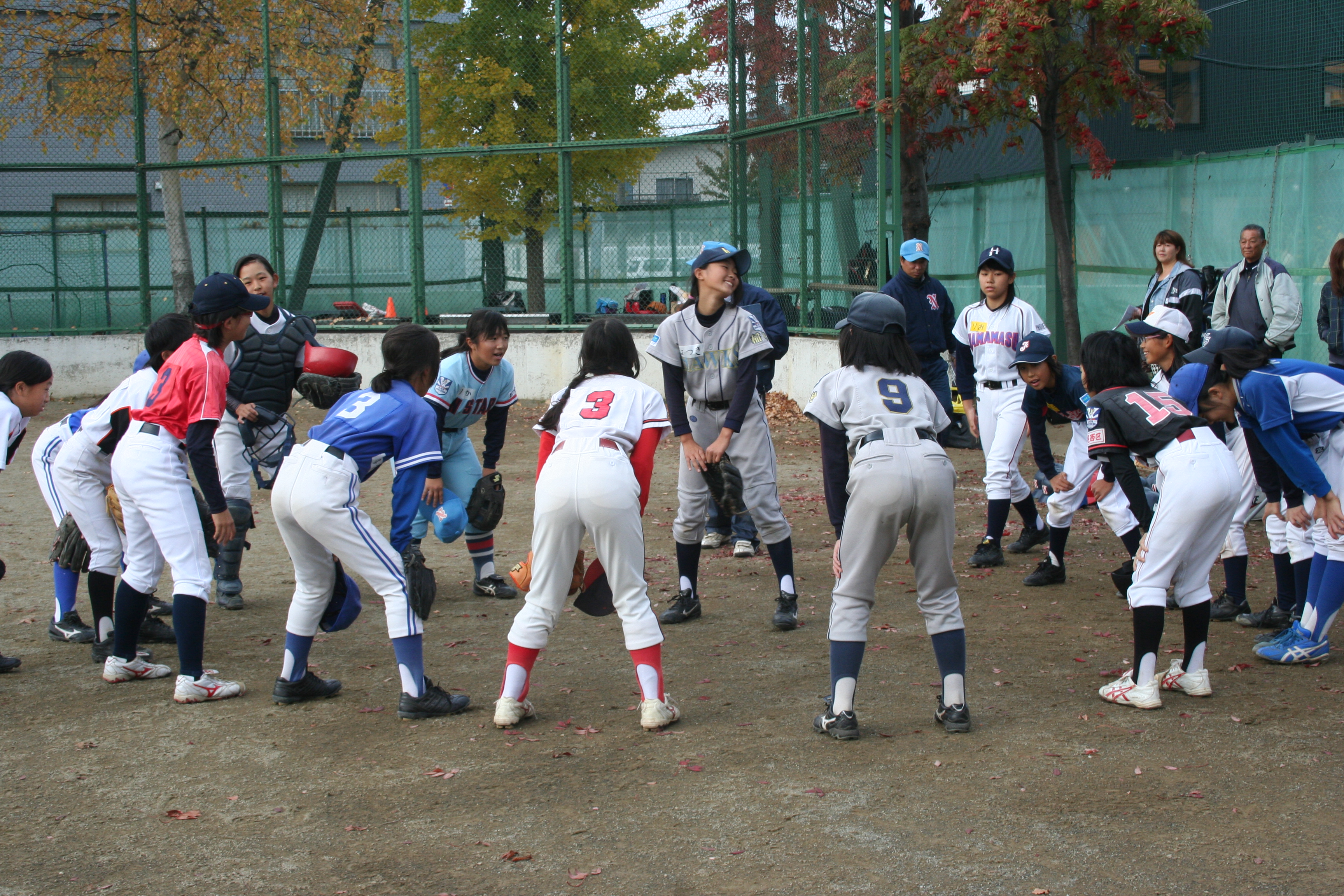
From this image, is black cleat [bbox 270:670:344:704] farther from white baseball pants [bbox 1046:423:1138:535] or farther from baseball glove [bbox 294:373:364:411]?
white baseball pants [bbox 1046:423:1138:535]

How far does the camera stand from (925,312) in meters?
8.60

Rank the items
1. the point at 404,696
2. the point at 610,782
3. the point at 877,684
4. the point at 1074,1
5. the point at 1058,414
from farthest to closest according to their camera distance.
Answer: the point at 1074,1
the point at 1058,414
the point at 877,684
the point at 404,696
the point at 610,782

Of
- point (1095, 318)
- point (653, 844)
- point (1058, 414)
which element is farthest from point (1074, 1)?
point (653, 844)

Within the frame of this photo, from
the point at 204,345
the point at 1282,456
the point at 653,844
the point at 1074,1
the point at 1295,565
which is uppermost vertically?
the point at 1074,1

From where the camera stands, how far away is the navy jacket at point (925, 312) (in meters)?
8.52

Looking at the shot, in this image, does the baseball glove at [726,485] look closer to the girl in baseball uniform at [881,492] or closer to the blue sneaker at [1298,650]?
the girl in baseball uniform at [881,492]

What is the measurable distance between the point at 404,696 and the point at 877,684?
2.05m

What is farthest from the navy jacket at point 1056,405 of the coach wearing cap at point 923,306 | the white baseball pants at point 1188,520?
the white baseball pants at point 1188,520

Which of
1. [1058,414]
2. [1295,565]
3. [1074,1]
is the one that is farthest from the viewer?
[1074,1]

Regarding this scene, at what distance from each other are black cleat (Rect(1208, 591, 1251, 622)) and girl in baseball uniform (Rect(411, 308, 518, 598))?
3888 mm

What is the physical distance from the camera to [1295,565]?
17.8 ft

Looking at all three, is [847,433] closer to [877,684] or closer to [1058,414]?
[877,684]

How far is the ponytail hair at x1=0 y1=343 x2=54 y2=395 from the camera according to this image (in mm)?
5410

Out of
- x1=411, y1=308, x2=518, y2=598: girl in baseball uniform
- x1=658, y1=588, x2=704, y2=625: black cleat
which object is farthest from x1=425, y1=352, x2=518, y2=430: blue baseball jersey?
x1=658, y1=588, x2=704, y2=625: black cleat
